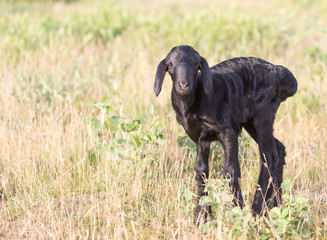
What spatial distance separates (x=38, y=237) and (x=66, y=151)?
1358 mm

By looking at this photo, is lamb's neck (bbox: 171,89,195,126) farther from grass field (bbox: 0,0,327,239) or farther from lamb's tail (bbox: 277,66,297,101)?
lamb's tail (bbox: 277,66,297,101)

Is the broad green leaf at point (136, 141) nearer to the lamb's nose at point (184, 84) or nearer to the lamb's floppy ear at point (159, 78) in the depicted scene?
the lamb's floppy ear at point (159, 78)

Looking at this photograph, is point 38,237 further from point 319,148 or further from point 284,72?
point 319,148

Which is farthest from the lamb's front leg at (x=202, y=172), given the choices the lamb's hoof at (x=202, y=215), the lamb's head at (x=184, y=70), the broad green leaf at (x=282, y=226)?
the broad green leaf at (x=282, y=226)

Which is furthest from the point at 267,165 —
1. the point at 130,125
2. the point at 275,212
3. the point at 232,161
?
the point at 130,125

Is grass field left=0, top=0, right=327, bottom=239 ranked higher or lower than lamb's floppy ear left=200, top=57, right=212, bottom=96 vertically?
lower

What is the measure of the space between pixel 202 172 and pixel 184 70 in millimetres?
945

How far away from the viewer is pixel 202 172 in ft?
12.1

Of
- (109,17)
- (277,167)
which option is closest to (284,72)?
(277,167)

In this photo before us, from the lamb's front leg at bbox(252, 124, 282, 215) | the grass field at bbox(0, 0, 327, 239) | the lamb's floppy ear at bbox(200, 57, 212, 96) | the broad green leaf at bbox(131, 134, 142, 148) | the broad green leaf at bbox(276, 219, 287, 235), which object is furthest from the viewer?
the broad green leaf at bbox(131, 134, 142, 148)

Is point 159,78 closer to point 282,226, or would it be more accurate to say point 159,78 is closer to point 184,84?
point 184,84

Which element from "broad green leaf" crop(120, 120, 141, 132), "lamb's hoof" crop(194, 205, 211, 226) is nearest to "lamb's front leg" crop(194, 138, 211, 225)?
"lamb's hoof" crop(194, 205, 211, 226)

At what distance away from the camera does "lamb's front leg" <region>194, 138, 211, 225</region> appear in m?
3.63

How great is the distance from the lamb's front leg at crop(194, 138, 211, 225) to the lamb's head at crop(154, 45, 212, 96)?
0.53 meters
